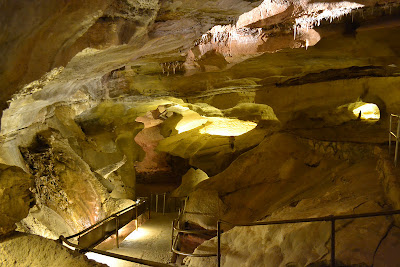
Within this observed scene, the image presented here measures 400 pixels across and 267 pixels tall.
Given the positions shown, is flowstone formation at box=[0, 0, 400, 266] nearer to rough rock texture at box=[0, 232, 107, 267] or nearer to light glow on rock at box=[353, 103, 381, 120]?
rough rock texture at box=[0, 232, 107, 267]

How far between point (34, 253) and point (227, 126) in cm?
1066

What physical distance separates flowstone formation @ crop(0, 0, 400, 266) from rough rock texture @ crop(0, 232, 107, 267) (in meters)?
0.03

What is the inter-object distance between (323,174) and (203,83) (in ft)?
14.8

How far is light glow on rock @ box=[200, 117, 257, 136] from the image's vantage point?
43.3 feet

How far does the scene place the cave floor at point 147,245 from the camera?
266 inches

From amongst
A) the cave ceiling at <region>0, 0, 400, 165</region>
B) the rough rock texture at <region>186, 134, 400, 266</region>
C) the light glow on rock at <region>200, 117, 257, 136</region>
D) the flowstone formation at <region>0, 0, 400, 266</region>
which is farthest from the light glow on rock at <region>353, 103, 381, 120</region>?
the rough rock texture at <region>186, 134, 400, 266</region>

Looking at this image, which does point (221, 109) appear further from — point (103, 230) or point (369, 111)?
point (369, 111)

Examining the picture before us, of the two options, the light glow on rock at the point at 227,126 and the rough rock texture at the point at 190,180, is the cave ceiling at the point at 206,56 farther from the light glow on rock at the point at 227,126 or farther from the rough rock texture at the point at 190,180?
the rough rock texture at the point at 190,180

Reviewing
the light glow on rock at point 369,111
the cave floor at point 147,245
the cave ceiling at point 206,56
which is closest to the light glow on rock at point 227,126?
the cave ceiling at point 206,56

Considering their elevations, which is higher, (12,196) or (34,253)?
(12,196)

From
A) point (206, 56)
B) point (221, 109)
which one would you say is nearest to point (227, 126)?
point (221, 109)

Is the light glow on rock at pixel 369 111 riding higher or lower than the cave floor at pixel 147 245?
higher

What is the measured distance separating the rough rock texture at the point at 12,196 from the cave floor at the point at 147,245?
282cm

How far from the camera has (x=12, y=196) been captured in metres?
4.14
